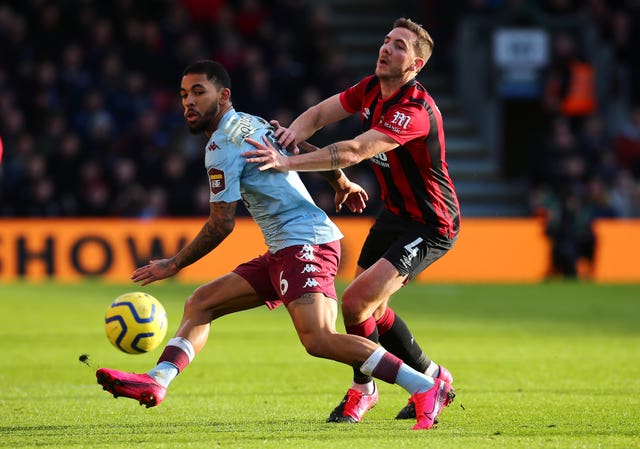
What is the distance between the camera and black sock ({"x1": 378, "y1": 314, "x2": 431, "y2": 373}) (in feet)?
25.9

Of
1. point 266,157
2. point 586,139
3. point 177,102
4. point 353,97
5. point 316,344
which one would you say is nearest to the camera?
point 266,157

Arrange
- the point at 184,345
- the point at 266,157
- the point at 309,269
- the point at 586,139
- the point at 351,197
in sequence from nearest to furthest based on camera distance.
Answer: the point at 266,157 → the point at 309,269 → the point at 184,345 → the point at 351,197 → the point at 586,139

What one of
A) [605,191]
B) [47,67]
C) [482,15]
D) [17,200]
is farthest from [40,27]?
[605,191]

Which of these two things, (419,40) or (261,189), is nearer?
(261,189)

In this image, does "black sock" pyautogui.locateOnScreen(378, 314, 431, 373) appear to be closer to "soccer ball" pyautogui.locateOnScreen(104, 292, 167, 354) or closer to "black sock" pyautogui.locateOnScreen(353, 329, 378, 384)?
"black sock" pyautogui.locateOnScreen(353, 329, 378, 384)

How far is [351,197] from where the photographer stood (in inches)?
307

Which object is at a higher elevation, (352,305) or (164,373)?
(352,305)

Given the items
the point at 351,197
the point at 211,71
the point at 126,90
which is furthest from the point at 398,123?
the point at 126,90

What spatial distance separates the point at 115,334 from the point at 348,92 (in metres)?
2.19

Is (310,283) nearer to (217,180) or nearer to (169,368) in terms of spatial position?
(217,180)

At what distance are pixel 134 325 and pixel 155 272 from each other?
49cm

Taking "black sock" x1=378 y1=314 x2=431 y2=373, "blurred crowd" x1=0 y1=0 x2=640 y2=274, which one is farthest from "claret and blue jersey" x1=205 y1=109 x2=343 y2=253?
"blurred crowd" x1=0 y1=0 x2=640 y2=274

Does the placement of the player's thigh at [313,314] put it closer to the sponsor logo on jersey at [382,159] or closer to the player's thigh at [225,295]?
the player's thigh at [225,295]

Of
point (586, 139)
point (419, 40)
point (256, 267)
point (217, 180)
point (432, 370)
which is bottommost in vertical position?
point (586, 139)
